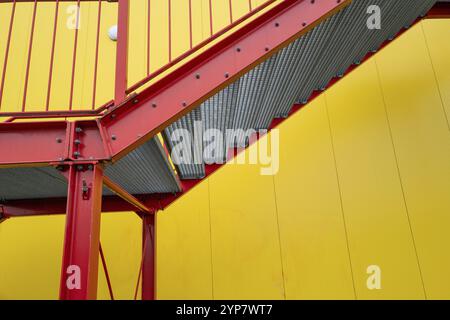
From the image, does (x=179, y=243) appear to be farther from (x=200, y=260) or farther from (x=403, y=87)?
(x=403, y=87)

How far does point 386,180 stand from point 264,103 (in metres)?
2.99

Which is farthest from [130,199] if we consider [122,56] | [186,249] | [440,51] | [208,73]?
[440,51]

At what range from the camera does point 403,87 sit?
19.3ft

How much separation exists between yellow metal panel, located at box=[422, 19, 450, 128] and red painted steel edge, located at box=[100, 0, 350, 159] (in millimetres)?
4124

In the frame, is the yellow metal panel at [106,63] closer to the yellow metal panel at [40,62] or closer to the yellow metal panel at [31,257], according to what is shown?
the yellow metal panel at [40,62]

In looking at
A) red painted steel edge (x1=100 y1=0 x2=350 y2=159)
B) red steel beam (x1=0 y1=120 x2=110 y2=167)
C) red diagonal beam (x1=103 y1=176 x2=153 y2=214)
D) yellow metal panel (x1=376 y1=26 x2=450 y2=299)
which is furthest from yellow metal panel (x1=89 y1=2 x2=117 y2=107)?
yellow metal panel (x1=376 y1=26 x2=450 y2=299)

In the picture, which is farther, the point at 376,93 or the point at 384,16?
the point at 376,93

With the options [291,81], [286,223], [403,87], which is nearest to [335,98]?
[403,87]

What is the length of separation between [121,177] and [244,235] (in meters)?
2.31

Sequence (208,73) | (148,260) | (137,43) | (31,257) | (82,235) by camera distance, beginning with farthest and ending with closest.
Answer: (137,43) < (31,257) < (148,260) < (208,73) < (82,235)

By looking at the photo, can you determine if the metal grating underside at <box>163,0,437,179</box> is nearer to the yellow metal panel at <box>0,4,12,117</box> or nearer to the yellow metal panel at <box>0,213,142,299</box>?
the yellow metal panel at <box>0,213,142,299</box>

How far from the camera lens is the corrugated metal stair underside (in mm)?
3076

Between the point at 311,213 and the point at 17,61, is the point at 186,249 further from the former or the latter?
the point at 17,61

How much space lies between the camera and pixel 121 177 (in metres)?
3.64
